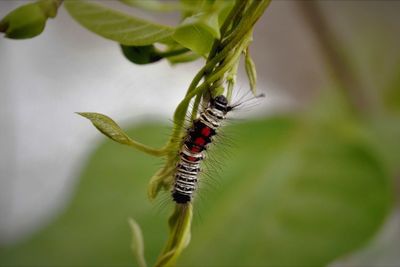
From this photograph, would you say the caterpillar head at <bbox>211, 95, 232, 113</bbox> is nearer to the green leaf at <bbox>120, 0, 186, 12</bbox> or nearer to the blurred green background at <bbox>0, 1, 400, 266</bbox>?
the green leaf at <bbox>120, 0, 186, 12</bbox>

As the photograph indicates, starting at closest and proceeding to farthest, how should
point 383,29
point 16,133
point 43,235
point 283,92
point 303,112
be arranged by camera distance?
point 43,235, point 303,112, point 383,29, point 16,133, point 283,92

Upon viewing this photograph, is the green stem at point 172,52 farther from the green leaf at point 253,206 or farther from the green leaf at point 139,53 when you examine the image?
the green leaf at point 253,206

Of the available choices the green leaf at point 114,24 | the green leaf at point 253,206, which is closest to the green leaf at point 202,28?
the green leaf at point 114,24

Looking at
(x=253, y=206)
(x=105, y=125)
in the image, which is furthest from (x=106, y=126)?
(x=253, y=206)

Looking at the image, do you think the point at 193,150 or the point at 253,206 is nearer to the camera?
the point at 193,150

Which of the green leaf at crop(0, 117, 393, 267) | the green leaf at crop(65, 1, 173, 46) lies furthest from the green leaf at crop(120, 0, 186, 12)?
the green leaf at crop(0, 117, 393, 267)

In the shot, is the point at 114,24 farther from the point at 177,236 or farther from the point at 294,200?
the point at 294,200

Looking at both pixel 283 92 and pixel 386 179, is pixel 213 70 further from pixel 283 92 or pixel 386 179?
pixel 283 92

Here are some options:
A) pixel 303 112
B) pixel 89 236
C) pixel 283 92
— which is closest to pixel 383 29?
pixel 283 92
